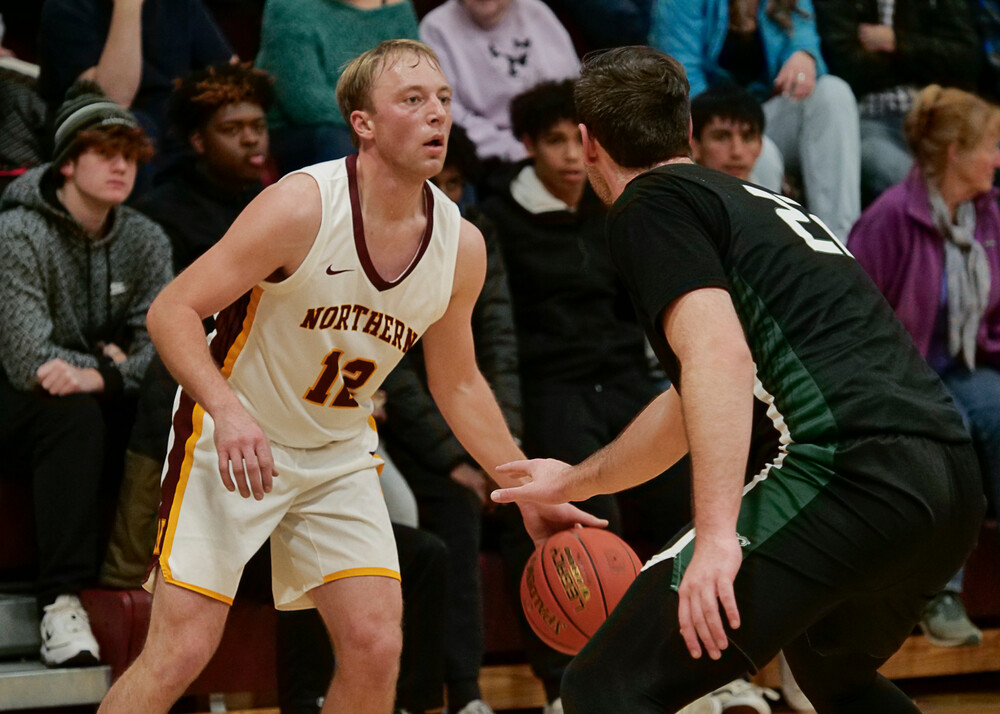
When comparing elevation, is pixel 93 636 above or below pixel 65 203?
below

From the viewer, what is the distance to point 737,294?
257cm

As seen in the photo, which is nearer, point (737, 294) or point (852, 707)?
point (737, 294)

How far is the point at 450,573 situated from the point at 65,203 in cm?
187

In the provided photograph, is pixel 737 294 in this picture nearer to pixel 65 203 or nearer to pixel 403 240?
pixel 403 240

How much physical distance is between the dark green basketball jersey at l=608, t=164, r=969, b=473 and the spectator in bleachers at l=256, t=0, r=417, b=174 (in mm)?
3107

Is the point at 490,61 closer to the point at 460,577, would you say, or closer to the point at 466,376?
the point at 460,577

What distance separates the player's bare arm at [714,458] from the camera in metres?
2.32

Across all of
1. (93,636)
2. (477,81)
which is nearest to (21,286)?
(93,636)

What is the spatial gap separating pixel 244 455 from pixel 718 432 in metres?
1.18

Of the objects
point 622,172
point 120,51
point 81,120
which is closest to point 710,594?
point 622,172

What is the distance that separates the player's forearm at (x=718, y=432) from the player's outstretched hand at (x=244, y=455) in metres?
1.09

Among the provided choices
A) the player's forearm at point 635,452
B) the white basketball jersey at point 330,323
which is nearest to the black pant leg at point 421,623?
the white basketball jersey at point 330,323

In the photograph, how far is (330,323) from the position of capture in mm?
3449

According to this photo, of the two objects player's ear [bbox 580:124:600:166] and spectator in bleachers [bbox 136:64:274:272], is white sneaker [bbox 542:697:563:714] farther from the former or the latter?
player's ear [bbox 580:124:600:166]
